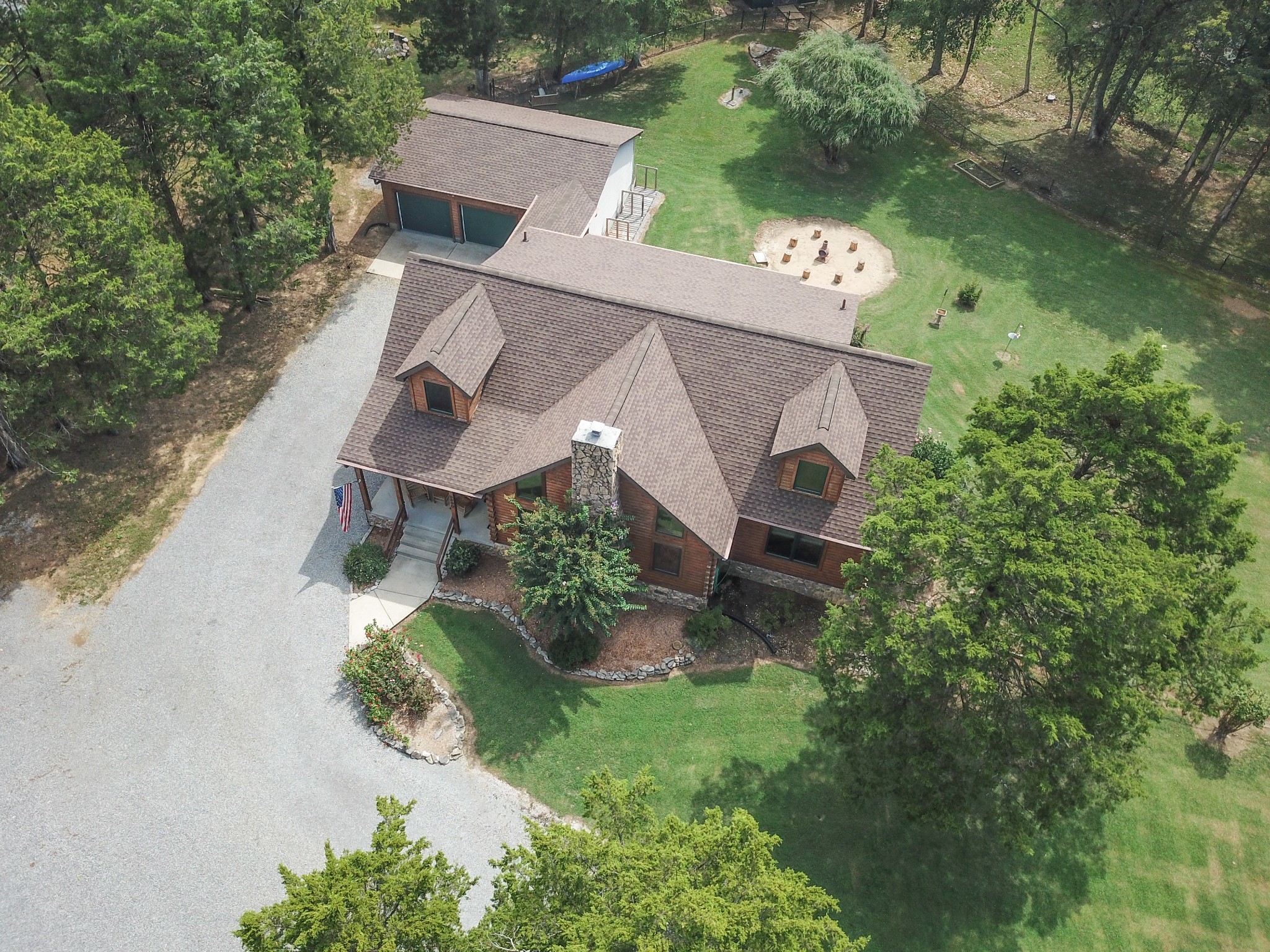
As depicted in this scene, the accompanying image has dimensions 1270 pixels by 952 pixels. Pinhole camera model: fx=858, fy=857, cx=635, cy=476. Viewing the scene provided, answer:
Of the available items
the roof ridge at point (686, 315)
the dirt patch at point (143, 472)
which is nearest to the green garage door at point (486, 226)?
the dirt patch at point (143, 472)

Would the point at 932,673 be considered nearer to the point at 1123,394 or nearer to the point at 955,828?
the point at 955,828

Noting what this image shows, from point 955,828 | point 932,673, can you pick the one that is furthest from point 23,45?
point 955,828

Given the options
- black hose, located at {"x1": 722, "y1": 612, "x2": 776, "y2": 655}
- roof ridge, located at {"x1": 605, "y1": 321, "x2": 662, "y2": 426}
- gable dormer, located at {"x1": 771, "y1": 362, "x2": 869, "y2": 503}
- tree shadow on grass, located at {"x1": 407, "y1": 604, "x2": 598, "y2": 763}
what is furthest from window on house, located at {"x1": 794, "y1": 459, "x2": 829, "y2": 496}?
tree shadow on grass, located at {"x1": 407, "y1": 604, "x2": 598, "y2": 763}

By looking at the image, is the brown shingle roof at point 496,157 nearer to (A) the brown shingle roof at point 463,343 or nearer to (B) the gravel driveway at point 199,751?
(A) the brown shingle roof at point 463,343

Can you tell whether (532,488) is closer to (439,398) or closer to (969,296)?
→ (439,398)

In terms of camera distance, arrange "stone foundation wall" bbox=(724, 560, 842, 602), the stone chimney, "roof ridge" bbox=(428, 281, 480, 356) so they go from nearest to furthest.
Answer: the stone chimney < "roof ridge" bbox=(428, 281, 480, 356) < "stone foundation wall" bbox=(724, 560, 842, 602)

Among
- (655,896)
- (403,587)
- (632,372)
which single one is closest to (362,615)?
(403,587)

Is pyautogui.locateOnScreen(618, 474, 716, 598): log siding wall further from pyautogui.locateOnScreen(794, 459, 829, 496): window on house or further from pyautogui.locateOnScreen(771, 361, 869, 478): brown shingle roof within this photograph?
pyautogui.locateOnScreen(771, 361, 869, 478): brown shingle roof
